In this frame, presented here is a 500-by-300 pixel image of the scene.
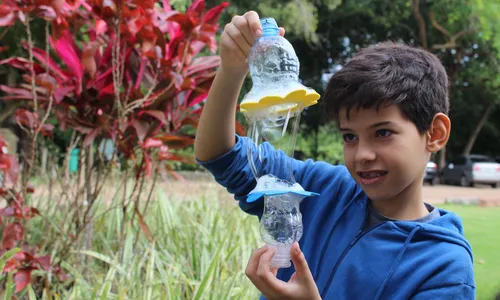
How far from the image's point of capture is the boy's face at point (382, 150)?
1252 mm

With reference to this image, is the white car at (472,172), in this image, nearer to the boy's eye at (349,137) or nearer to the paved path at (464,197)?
the paved path at (464,197)

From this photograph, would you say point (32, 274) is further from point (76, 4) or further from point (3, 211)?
point (76, 4)

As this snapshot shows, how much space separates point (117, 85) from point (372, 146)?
1.65 meters

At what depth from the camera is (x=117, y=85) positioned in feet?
8.32

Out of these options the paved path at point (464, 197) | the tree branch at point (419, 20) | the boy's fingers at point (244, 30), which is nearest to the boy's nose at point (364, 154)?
the boy's fingers at point (244, 30)

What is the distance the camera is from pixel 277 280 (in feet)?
3.72

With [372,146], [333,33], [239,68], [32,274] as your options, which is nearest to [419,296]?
[372,146]

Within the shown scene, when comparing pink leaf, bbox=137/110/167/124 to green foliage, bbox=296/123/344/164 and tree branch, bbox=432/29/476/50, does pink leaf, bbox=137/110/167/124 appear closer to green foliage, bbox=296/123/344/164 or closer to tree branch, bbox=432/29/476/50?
green foliage, bbox=296/123/344/164

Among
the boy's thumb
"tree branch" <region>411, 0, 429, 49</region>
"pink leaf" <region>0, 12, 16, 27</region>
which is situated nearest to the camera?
the boy's thumb

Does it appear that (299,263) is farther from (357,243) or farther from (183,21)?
(183,21)

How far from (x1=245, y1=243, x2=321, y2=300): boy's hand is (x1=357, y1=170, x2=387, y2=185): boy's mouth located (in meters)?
0.30

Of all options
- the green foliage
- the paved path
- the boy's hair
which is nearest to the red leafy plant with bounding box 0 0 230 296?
the boy's hair

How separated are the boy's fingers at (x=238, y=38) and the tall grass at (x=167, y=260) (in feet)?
3.83

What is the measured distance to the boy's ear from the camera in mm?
1347
